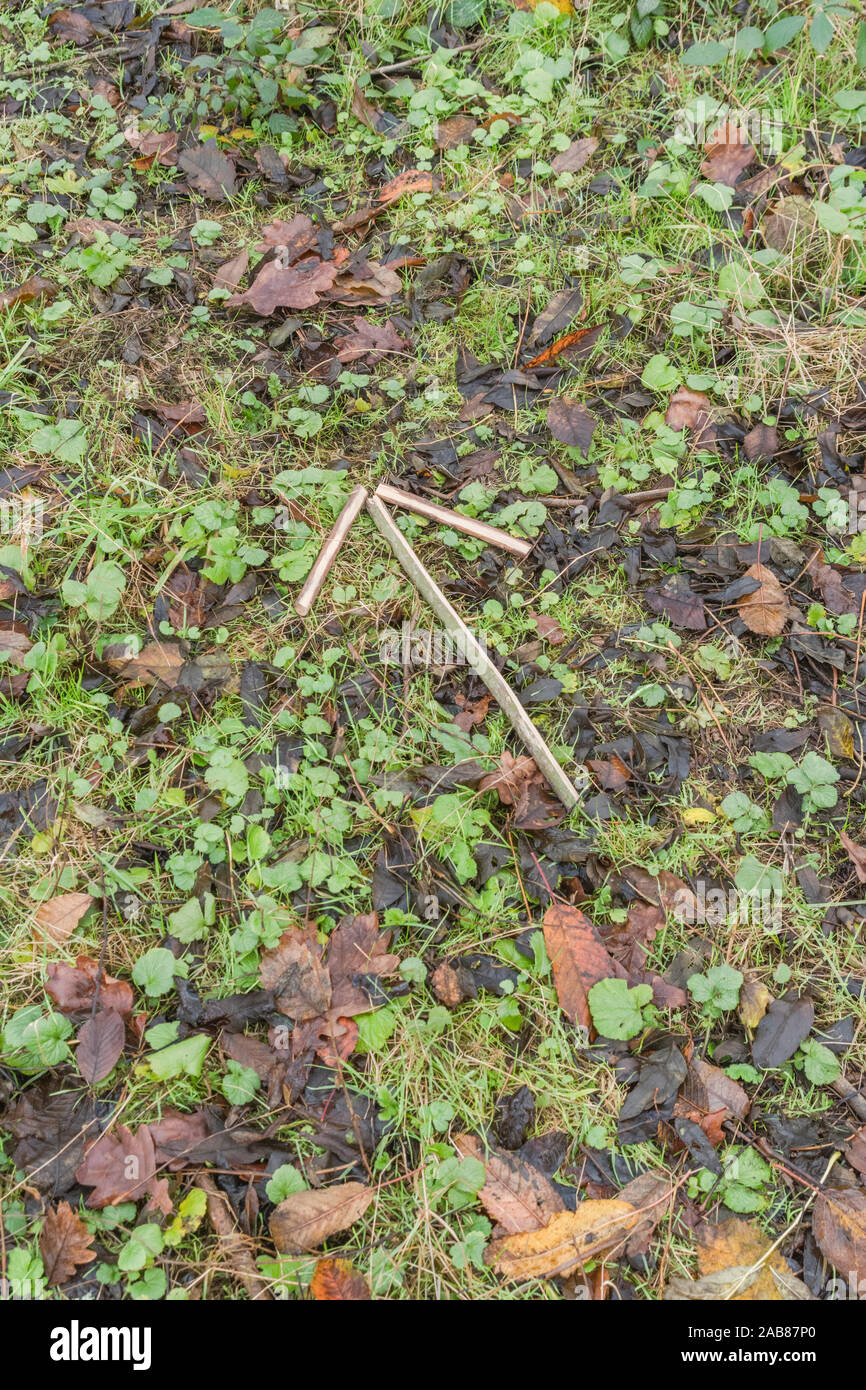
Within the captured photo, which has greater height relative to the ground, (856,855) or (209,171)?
(209,171)

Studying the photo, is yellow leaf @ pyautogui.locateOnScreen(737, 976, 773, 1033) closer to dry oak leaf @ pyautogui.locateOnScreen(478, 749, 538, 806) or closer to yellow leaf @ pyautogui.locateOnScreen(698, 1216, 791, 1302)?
yellow leaf @ pyautogui.locateOnScreen(698, 1216, 791, 1302)

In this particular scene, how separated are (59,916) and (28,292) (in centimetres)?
260

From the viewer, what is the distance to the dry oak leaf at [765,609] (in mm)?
2969

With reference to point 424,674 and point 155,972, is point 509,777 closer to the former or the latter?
point 424,674

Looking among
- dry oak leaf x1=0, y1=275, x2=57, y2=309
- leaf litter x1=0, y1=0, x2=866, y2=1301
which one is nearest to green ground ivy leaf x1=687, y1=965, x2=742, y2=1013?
leaf litter x1=0, y1=0, x2=866, y2=1301

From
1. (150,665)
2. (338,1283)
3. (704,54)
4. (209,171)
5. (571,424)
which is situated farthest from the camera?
(209,171)

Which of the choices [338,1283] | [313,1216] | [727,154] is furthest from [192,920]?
[727,154]

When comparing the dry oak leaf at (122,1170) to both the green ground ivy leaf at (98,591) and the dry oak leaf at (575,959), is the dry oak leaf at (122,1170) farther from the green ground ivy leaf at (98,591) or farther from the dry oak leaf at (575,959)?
the green ground ivy leaf at (98,591)

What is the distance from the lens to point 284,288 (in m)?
3.46

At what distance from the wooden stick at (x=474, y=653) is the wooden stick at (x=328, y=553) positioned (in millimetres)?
60

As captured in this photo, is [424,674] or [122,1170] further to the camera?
[424,674]

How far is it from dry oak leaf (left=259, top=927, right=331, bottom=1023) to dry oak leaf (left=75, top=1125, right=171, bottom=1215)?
19.1 inches
